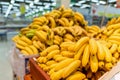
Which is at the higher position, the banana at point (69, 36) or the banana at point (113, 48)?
the banana at point (113, 48)

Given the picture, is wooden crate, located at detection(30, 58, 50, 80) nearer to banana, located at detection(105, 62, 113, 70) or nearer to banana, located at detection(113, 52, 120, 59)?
banana, located at detection(105, 62, 113, 70)

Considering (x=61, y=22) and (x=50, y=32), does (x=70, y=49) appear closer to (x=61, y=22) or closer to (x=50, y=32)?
(x=50, y=32)

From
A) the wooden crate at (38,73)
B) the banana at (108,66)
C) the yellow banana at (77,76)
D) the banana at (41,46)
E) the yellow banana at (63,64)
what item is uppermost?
the banana at (108,66)

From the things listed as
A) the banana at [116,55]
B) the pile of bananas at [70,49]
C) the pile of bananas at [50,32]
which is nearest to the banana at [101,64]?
the pile of bananas at [70,49]

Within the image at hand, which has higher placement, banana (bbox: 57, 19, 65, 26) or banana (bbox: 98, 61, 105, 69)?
banana (bbox: 57, 19, 65, 26)

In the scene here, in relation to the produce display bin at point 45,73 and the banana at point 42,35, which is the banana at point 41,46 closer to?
the banana at point 42,35

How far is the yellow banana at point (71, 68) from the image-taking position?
5.84 feet

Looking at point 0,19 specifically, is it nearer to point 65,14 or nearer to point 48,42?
point 65,14

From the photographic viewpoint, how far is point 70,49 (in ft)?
6.89

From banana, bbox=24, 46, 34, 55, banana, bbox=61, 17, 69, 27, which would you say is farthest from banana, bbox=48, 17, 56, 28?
banana, bbox=24, 46, 34, 55

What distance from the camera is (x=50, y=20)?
338cm

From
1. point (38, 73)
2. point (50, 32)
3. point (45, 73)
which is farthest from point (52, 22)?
point (45, 73)

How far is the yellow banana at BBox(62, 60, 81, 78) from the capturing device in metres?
1.78

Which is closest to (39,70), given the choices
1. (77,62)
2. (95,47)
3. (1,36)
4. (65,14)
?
(77,62)
